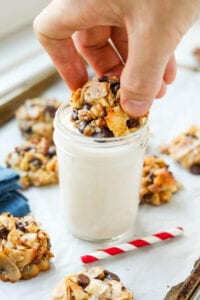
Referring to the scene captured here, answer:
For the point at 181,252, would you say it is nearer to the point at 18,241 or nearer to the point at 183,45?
the point at 18,241

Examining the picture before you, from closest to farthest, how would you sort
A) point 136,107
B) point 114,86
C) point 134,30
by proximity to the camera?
point 134,30, point 136,107, point 114,86

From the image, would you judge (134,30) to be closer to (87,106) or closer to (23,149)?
(87,106)

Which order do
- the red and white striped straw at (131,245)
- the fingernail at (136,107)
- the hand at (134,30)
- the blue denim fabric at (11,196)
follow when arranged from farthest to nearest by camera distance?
the blue denim fabric at (11,196)
the red and white striped straw at (131,245)
the fingernail at (136,107)
the hand at (134,30)

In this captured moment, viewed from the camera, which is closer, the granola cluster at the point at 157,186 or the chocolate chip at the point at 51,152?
the granola cluster at the point at 157,186

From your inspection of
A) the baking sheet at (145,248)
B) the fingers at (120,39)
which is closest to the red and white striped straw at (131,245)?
the baking sheet at (145,248)

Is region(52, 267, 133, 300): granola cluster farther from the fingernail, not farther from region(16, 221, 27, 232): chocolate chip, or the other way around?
the fingernail

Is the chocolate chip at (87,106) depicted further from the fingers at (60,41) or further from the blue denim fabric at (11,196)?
the blue denim fabric at (11,196)

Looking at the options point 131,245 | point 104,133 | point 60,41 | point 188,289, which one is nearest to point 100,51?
point 60,41
